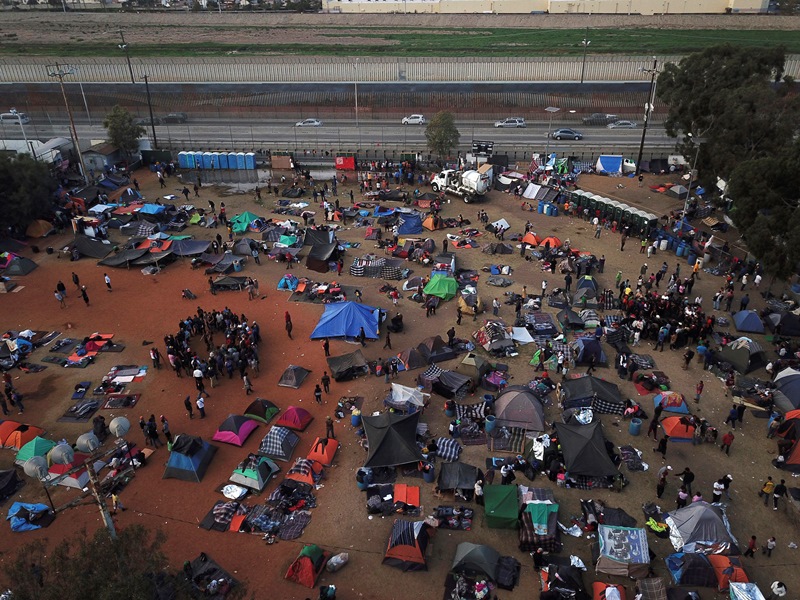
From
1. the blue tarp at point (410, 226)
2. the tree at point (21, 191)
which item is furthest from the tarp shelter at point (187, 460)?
the tree at point (21, 191)

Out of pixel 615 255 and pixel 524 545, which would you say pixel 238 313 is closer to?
pixel 524 545

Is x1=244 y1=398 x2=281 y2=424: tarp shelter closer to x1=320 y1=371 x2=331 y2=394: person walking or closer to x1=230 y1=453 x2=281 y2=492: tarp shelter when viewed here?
x1=320 y1=371 x2=331 y2=394: person walking

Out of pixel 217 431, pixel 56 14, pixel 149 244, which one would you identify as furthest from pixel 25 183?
pixel 56 14

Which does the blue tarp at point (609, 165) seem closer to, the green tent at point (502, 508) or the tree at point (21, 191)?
the green tent at point (502, 508)

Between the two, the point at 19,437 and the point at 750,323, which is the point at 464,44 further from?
the point at 19,437

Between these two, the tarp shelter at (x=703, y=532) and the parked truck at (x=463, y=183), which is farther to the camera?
the parked truck at (x=463, y=183)

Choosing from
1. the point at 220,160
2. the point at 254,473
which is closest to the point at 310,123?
the point at 220,160

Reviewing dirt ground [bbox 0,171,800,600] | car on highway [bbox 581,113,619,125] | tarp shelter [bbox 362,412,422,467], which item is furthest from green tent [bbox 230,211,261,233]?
car on highway [bbox 581,113,619,125]
